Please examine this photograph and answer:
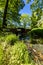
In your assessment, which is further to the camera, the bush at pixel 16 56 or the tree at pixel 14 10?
the tree at pixel 14 10

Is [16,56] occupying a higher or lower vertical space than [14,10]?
higher

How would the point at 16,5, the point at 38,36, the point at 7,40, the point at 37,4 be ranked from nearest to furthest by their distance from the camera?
Result: the point at 7,40, the point at 38,36, the point at 37,4, the point at 16,5

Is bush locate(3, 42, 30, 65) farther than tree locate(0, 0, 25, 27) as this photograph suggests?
No

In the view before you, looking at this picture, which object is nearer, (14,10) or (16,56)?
(16,56)

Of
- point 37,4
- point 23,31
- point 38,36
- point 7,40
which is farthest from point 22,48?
point 37,4

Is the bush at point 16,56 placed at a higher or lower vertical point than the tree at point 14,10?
higher

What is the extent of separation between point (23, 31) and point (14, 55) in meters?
9.64

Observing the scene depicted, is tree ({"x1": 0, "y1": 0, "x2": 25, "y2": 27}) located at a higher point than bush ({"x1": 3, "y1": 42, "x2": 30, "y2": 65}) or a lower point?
lower

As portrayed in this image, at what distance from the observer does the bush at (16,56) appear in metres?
5.96

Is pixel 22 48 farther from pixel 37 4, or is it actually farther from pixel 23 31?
pixel 37 4

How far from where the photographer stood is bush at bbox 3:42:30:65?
19.5 feet

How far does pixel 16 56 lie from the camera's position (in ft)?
20.1

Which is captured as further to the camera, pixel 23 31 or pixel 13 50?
pixel 23 31

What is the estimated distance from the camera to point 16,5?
27938 mm
